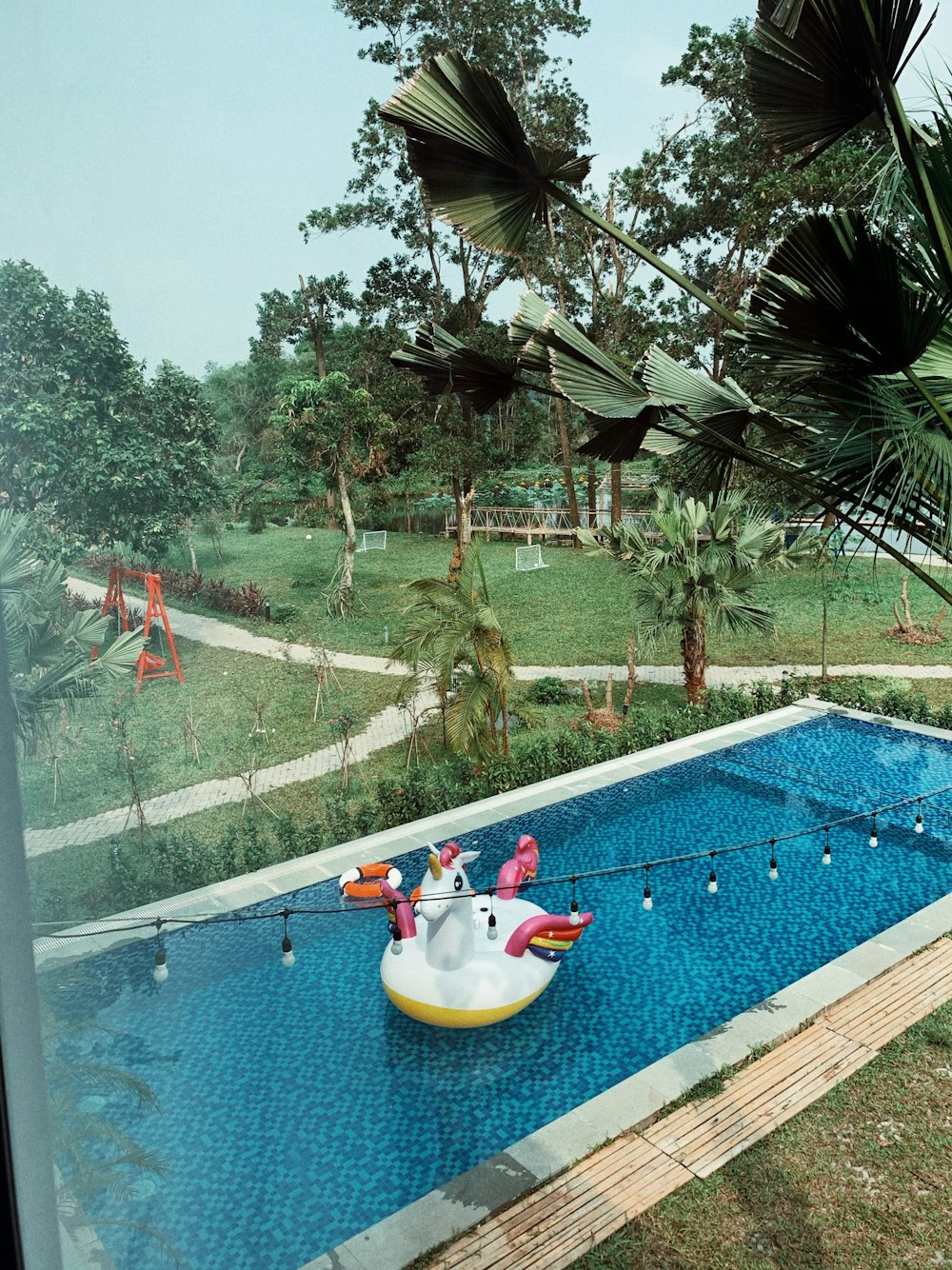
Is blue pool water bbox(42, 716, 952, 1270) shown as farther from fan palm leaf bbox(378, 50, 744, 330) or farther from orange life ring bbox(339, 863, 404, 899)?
fan palm leaf bbox(378, 50, 744, 330)

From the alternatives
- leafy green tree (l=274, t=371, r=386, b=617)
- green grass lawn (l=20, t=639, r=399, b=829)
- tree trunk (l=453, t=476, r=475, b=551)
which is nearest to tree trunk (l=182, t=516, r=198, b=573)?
green grass lawn (l=20, t=639, r=399, b=829)

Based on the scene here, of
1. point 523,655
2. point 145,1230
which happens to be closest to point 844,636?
point 523,655

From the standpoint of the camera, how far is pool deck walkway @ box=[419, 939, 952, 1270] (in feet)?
7.74

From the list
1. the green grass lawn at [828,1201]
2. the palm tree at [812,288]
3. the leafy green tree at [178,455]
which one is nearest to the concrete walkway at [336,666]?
the leafy green tree at [178,455]

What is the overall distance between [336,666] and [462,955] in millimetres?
4551

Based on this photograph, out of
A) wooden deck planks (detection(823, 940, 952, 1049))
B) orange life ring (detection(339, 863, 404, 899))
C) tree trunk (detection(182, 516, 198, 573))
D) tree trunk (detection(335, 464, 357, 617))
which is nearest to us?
wooden deck planks (detection(823, 940, 952, 1049))

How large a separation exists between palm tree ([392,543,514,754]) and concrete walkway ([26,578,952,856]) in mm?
1087

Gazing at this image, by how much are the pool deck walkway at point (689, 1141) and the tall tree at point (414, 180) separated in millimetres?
5602

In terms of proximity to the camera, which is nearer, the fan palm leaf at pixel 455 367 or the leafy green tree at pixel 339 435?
the fan palm leaf at pixel 455 367

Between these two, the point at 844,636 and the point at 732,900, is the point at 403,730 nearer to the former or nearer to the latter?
the point at 732,900

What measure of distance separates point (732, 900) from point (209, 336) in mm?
3861

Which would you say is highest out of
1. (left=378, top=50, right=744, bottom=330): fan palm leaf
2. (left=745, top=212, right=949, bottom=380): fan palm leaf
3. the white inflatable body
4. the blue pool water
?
(left=378, top=50, right=744, bottom=330): fan palm leaf

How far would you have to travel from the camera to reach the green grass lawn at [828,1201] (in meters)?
2.28

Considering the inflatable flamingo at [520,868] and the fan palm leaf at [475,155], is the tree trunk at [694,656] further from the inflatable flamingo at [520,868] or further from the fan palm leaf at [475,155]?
the fan palm leaf at [475,155]
